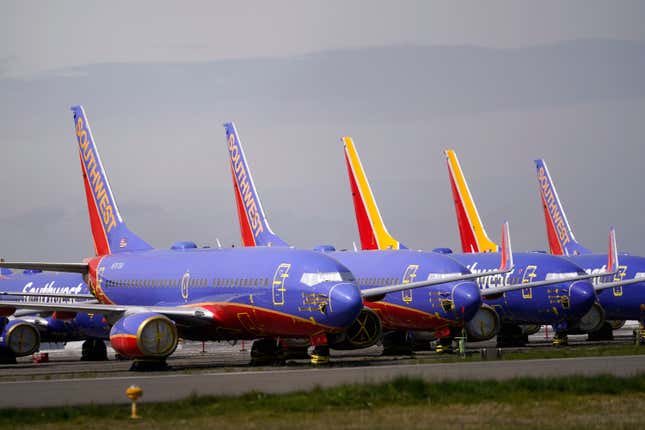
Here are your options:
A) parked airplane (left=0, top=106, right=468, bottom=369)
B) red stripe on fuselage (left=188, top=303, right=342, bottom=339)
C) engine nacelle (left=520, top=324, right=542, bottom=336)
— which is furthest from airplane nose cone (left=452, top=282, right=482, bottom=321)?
engine nacelle (left=520, top=324, right=542, bottom=336)

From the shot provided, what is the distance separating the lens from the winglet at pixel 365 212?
71375 mm

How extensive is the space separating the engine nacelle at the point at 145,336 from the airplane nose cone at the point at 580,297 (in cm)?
2273

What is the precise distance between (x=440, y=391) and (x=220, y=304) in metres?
20.7

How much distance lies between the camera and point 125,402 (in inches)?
1139

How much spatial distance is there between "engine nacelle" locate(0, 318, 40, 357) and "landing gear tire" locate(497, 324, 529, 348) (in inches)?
996

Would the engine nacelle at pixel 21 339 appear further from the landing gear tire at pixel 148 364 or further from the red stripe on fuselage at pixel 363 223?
the red stripe on fuselage at pixel 363 223

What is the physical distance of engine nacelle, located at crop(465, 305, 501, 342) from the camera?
193 feet

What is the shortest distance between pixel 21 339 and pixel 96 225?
7.39m

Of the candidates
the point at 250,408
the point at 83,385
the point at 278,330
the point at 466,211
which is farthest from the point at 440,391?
the point at 466,211

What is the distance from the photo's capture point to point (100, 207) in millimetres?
63969

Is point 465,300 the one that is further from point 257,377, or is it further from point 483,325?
point 257,377

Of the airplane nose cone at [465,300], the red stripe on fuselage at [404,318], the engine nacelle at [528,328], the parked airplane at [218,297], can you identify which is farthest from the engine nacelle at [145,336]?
the engine nacelle at [528,328]

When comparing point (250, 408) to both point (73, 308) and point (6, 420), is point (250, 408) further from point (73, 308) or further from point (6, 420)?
point (73, 308)

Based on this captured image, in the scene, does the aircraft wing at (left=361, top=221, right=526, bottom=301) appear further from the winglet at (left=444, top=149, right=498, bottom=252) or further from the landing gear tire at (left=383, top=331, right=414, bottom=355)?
the winglet at (left=444, top=149, right=498, bottom=252)
